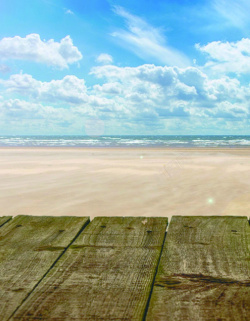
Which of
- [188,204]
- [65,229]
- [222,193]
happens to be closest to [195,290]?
[65,229]

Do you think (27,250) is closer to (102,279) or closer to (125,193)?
(102,279)

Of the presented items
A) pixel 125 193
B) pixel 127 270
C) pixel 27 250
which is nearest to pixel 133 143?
pixel 125 193

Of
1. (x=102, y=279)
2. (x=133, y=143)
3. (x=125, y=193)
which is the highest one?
(x=102, y=279)

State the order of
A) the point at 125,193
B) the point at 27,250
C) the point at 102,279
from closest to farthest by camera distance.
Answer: the point at 102,279
the point at 27,250
the point at 125,193

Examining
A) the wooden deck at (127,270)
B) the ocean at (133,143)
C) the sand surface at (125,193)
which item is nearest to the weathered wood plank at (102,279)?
the wooden deck at (127,270)

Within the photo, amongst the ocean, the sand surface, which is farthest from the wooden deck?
the ocean

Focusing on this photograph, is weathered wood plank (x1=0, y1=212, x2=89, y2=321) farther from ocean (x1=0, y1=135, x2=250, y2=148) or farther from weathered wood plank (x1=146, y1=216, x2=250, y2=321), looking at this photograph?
ocean (x1=0, y1=135, x2=250, y2=148)
